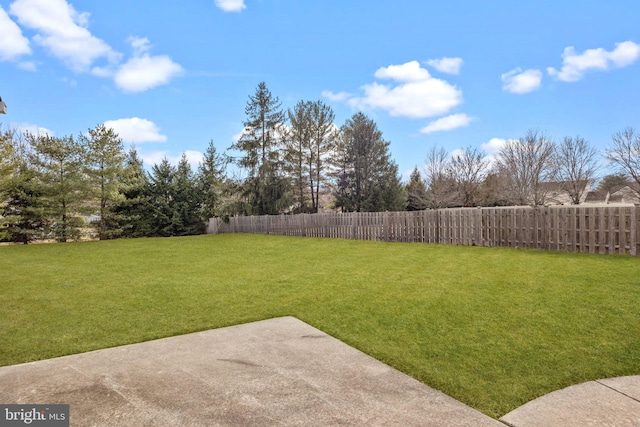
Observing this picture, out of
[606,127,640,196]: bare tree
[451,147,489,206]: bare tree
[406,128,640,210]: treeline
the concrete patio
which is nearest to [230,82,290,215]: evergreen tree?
[406,128,640,210]: treeline

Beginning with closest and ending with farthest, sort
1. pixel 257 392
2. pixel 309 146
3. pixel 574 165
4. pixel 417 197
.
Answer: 1. pixel 257 392
2. pixel 309 146
3. pixel 574 165
4. pixel 417 197

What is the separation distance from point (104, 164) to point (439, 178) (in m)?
26.3

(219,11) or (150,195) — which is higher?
(219,11)

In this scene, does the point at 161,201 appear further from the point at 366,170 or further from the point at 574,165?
the point at 574,165

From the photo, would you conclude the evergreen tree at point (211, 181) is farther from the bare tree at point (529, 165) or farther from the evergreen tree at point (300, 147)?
the bare tree at point (529, 165)

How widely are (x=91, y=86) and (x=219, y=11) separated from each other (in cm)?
726

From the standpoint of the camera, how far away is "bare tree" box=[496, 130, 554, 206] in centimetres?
3131

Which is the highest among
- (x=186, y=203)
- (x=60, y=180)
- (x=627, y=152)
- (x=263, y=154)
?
(x=263, y=154)

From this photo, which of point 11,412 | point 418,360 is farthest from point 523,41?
point 11,412

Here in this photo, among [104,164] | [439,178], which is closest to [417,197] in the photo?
[439,178]

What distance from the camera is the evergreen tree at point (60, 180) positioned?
57.4ft

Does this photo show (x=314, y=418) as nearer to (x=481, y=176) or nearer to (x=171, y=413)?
(x=171, y=413)

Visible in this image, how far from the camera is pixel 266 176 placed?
1056 inches

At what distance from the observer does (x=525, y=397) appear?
7.63 feet
